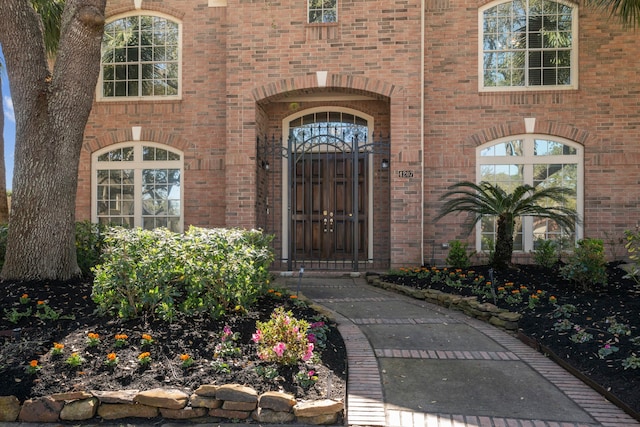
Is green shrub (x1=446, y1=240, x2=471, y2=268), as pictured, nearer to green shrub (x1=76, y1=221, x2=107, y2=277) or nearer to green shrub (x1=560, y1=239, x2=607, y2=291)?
green shrub (x1=560, y1=239, x2=607, y2=291)

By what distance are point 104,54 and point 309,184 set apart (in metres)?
5.58

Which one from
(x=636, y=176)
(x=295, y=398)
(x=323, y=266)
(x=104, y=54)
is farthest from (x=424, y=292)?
(x=104, y=54)

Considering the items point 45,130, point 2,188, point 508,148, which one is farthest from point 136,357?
point 508,148

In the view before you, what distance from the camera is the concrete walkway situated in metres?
3.14

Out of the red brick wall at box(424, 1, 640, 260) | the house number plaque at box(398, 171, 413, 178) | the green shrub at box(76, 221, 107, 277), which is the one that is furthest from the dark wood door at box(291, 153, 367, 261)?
the green shrub at box(76, 221, 107, 277)

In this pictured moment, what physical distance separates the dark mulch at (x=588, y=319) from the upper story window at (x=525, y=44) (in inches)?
166

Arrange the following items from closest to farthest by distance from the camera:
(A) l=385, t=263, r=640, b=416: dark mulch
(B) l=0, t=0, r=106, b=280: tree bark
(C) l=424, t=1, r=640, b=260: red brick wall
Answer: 1. (A) l=385, t=263, r=640, b=416: dark mulch
2. (B) l=0, t=0, r=106, b=280: tree bark
3. (C) l=424, t=1, r=640, b=260: red brick wall

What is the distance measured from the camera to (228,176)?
930 cm

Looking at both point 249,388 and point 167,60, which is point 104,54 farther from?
point 249,388

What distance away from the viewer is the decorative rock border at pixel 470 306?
5.30 metres

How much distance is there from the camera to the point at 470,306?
233 inches

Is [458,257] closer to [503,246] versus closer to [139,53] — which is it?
[503,246]

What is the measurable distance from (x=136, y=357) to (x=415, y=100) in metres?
7.09

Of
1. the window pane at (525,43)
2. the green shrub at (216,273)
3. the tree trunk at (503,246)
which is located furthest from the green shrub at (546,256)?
the green shrub at (216,273)
